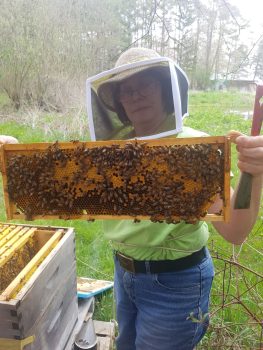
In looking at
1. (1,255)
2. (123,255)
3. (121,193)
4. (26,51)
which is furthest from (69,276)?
(26,51)

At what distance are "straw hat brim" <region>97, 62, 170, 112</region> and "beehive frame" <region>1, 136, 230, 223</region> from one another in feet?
1.58

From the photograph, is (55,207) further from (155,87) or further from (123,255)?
(155,87)

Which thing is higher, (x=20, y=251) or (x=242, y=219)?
(x=242, y=219)

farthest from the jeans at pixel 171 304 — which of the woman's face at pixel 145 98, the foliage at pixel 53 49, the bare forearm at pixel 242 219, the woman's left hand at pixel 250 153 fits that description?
the foliage at pixel 53 49

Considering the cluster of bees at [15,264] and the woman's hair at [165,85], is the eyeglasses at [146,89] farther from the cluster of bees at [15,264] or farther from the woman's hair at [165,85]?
the cluster of bees at [15,264]

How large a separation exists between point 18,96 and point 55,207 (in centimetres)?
1239

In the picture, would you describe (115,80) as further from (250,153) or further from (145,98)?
(250,153)

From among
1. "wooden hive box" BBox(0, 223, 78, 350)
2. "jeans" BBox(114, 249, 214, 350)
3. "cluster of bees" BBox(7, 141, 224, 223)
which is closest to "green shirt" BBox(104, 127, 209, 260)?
"jeans" BBox(114, 249, 214, 350)

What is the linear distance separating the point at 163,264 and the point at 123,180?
2.09 ft

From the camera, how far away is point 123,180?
191cm

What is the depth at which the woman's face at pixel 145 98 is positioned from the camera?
2156 mm

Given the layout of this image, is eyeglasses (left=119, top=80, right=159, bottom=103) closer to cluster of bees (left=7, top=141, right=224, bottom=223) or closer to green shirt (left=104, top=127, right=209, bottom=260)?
green shirt (left=104, top=127, right=209, bottom=260)

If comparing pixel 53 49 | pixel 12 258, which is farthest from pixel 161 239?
pixel 53 49

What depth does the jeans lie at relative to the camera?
2156mm
